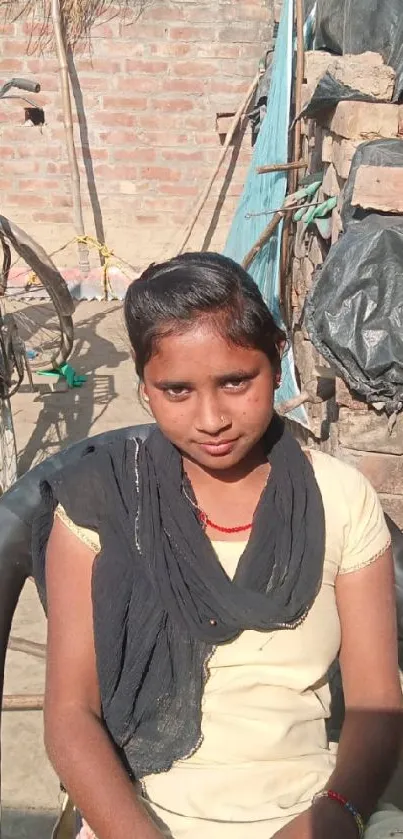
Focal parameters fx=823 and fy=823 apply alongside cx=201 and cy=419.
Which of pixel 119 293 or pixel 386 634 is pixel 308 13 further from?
pixel 386 634

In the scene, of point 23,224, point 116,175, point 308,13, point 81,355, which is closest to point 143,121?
point 116,175

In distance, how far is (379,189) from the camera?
9.93 ft

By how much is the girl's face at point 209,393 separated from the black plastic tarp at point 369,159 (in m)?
1.98

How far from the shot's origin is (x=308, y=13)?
17.0 feet

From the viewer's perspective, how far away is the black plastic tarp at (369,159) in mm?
3004

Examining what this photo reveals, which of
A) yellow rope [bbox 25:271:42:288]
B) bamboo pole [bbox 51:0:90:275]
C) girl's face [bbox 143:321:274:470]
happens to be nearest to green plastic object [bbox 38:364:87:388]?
yellow rope [bbox 25:271:42:288]

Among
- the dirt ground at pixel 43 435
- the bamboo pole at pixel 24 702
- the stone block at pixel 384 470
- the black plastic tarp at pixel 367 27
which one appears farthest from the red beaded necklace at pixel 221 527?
the black plastic tarp at pixel 367 27

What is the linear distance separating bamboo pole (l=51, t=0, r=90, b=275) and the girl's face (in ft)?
24.8

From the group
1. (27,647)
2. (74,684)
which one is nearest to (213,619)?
(74,684)

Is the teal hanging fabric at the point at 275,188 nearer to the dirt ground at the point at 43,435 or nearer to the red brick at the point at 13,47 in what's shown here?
the dirt ground at the point at 43,435

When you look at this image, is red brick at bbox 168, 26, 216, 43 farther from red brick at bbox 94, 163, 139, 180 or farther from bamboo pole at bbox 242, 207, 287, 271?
bamboo pole at bbox 242, 207, 287, 271

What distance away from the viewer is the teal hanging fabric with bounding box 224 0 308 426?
180 inches

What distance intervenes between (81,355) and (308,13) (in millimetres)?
3193

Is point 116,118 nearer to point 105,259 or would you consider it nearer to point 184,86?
point 184,86
